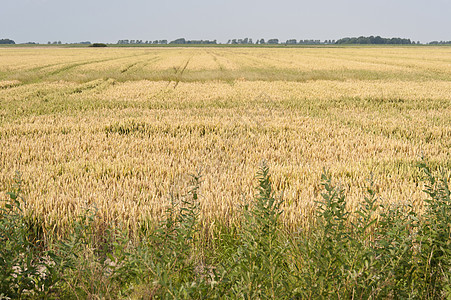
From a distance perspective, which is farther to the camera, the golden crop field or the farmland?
the golden crop field

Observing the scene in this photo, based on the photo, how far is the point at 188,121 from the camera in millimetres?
9469

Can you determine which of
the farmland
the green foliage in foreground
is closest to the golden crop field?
the farmland

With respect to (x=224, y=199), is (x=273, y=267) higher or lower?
higher

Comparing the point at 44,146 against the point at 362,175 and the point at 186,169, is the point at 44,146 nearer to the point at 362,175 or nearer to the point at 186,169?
Answer: the point at 186,169

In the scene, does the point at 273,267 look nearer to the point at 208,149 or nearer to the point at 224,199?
the point at 224,199

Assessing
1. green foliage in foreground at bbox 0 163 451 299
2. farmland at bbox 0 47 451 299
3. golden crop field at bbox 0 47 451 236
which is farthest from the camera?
golden crop field at bbox 0 47 451 236

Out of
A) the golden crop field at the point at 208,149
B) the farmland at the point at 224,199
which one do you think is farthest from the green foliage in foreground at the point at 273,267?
the golden crop field at the point at 208,149

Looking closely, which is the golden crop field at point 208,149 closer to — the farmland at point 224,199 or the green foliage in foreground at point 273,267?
A: the farmland at point 224,199

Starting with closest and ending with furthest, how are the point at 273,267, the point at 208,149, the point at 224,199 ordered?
1. the point at 273,267
2. the point at 224,199
3. the point at 208,149

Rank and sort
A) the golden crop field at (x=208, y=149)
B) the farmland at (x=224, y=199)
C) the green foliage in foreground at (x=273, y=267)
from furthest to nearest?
the golden crop field at (x=208, y=149) < the farmland at (x=224, y=199) < the green foliage in foreground at (x=273, y=267)

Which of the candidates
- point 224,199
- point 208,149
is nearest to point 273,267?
point 224,199

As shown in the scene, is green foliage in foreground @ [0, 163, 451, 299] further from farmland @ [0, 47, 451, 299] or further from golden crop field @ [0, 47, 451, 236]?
golden crop field @ [0, 47, 451, 236]

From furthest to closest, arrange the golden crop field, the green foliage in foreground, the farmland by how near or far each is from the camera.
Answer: the golden crop field
the farmland
the green foliage in foreground

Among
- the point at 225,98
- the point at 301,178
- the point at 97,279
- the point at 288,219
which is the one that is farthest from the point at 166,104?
the point at 97,279
